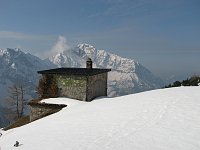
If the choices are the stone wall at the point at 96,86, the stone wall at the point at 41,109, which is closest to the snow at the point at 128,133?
the stone wall at the point at 41,109

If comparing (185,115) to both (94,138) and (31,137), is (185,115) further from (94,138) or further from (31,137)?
(31,137)

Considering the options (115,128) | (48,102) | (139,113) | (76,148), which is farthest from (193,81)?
(76,148)

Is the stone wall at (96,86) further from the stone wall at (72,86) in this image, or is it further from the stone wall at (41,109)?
the stone wall at (41,109)

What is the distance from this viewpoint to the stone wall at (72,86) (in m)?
38.3

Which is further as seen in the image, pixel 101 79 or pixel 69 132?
pixel 101 79

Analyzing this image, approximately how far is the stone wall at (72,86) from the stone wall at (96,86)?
0.84 meters

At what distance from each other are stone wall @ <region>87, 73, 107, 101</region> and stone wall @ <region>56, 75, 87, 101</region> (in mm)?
839

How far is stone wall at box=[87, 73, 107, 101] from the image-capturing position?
38875 millimetres

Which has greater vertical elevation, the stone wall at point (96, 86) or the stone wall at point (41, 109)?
the stone wall at point (96, 86)

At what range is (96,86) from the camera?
41.5 m

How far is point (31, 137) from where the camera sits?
16.2m

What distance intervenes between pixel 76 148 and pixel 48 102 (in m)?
24.9

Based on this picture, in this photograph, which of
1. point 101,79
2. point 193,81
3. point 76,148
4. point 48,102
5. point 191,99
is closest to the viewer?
point 76,148

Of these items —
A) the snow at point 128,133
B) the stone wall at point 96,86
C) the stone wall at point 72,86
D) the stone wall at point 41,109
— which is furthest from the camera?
the stone wall at point 96,86
